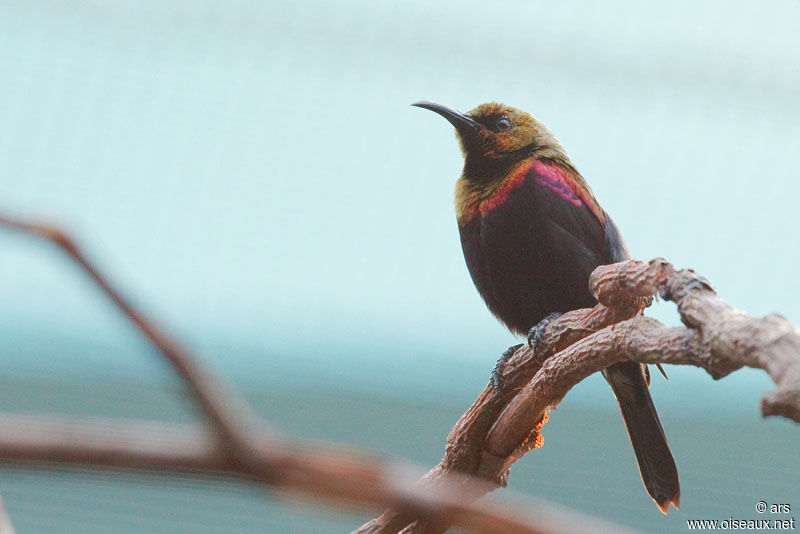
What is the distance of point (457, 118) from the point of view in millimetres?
3318

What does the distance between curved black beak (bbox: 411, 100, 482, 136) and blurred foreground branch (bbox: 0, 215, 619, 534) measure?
295 centimetres

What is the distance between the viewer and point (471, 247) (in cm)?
302

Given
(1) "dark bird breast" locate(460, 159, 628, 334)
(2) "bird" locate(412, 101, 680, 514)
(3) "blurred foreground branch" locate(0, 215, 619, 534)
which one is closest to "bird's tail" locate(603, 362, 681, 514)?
(2) "bird" locate(412, 101, 680, 514)

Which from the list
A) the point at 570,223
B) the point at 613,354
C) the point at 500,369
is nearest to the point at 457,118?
the point at 570,223

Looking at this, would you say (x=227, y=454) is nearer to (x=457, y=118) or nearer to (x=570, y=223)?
(x=570, y=223)

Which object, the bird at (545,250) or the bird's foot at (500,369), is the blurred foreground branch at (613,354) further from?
the bird at (545,250)

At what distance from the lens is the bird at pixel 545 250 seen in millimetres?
2732

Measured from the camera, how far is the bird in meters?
2.73

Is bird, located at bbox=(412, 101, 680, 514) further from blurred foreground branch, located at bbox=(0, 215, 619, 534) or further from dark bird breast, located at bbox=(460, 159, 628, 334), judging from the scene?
blurred foreground branch, located at bbox=(0, 215, 619, 534)

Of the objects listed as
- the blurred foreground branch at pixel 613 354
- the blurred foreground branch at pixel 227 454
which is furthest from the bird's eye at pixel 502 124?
the blurred foreground branch at pixel 227 454

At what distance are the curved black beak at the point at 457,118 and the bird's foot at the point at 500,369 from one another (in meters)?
0.92

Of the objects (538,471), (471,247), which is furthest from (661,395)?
(471,247)

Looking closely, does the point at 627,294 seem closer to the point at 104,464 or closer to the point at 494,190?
the point at 494,190

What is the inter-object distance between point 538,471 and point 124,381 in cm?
330
